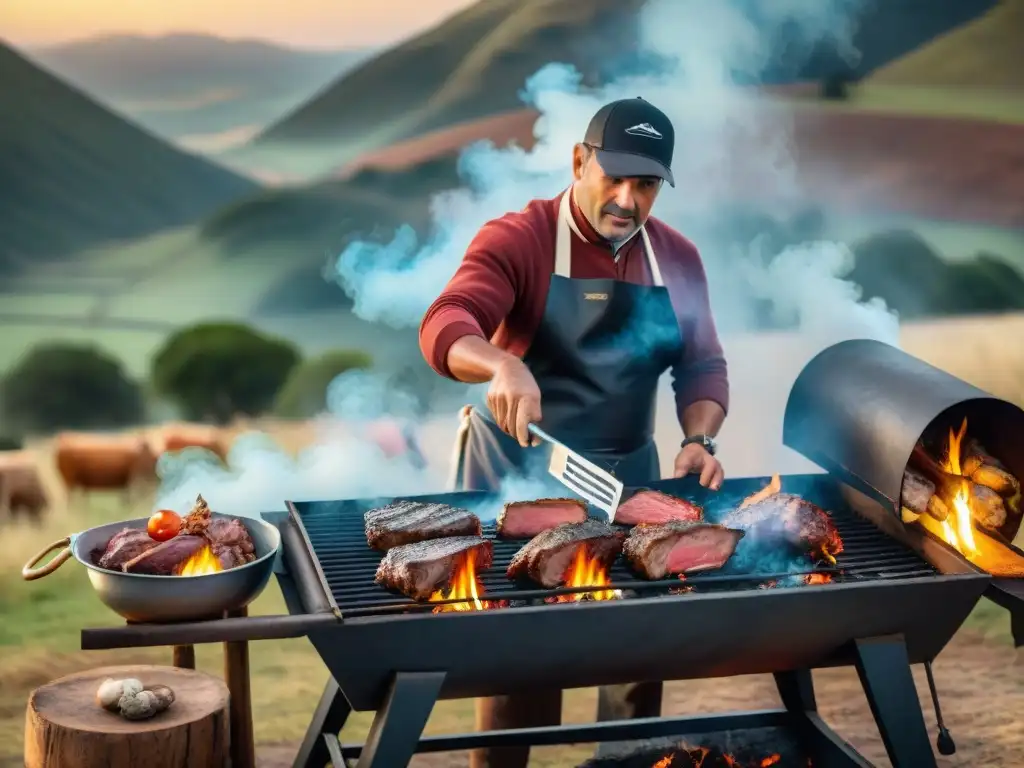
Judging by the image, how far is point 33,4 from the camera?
9219 mm

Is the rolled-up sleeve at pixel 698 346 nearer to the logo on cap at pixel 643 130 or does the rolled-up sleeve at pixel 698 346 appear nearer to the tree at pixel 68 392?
the logo on cap at pixel 643 130

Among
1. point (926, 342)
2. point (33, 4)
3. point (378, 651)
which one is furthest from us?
point (926, 342)

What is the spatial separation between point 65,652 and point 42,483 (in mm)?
1755

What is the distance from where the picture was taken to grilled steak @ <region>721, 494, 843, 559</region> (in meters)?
3.98

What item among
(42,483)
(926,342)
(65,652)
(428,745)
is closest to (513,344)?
(428,745)

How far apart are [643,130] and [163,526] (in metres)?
2.17

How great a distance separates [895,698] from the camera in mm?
3816

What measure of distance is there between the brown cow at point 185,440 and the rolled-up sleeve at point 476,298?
4.82 m

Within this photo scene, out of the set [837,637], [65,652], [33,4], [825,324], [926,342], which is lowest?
[65,652]

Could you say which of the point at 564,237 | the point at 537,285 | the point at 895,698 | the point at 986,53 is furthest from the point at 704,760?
the point at 986,53

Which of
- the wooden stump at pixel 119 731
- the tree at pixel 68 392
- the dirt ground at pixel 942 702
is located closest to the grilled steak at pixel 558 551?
the wooden stump at pixel 119 731

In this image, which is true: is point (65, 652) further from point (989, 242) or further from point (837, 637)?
point (989, 242)

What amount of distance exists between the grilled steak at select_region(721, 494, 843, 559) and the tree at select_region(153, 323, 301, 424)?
246 inches

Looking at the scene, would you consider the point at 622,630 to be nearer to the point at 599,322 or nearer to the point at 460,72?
the point at 599,322
